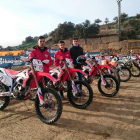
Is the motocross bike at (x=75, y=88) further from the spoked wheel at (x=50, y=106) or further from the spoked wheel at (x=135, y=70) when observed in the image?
the spoked wheel at (x=135, y=70)

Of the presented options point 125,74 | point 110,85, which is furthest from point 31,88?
point 125,74

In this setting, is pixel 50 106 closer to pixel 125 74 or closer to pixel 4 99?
pixel 4 99

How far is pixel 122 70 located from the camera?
272 inches

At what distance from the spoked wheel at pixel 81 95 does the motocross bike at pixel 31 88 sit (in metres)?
0.77

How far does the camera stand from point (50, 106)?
3197mm

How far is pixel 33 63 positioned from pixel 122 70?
476cm

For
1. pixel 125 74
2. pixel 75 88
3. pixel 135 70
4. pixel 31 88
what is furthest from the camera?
pixel 135 70


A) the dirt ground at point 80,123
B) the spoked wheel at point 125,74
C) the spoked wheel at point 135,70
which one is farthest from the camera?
the spoked wheel at point 135,70

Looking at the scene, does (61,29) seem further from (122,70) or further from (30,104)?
(30,104)

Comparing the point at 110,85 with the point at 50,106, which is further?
the point at 110,85

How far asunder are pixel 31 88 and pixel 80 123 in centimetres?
132

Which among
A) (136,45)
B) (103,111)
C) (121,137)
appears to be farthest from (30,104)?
(136,45)

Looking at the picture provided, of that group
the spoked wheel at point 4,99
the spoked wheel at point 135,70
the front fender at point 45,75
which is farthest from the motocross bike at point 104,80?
the spoked wheel at point 135,70

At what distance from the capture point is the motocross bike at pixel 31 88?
311 cm
